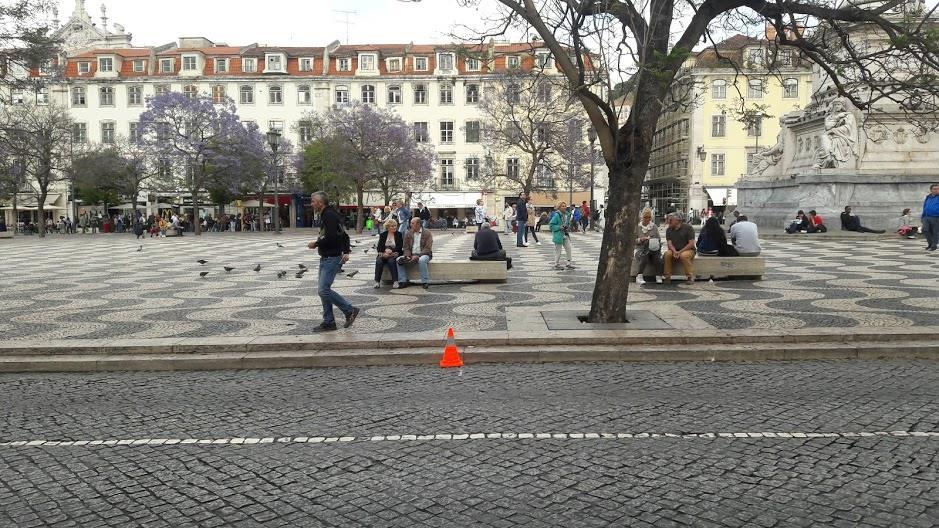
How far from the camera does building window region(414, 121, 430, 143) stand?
61.7 meters

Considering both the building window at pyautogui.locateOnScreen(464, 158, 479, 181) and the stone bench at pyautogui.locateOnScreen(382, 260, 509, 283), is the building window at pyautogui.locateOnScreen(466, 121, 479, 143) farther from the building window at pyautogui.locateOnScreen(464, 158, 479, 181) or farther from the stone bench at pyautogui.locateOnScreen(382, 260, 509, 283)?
the stone bench at pyautogui.locateOnScreen(382, 260, 509, 283)

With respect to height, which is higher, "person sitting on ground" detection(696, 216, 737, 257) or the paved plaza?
"person sitting on ground" detection(696, 216, 737, 257)

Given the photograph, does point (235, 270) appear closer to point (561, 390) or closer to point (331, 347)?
point (331, 347)

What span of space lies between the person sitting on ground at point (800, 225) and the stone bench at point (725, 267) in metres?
14.2

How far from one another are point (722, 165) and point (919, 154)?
35077 millimetres

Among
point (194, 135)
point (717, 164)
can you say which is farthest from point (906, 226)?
point (194, 135)

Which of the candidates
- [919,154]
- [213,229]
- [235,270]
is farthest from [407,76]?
[235,270]

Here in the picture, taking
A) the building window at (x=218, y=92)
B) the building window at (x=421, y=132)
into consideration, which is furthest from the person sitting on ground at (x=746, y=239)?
the building window at (x=218, y=92)

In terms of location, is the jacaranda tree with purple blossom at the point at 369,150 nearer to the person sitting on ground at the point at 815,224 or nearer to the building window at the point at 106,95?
the building window at the point at 106,95

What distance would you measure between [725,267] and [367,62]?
54512mm

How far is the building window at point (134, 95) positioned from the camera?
63.6m

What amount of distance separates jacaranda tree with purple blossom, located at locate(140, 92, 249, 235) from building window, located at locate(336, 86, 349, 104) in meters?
17.2

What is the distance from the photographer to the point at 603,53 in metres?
8.73

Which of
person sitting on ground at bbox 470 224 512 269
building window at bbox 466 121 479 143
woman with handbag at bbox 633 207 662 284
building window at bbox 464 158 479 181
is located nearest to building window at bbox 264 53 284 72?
building window at bbox 466 121 479 143
